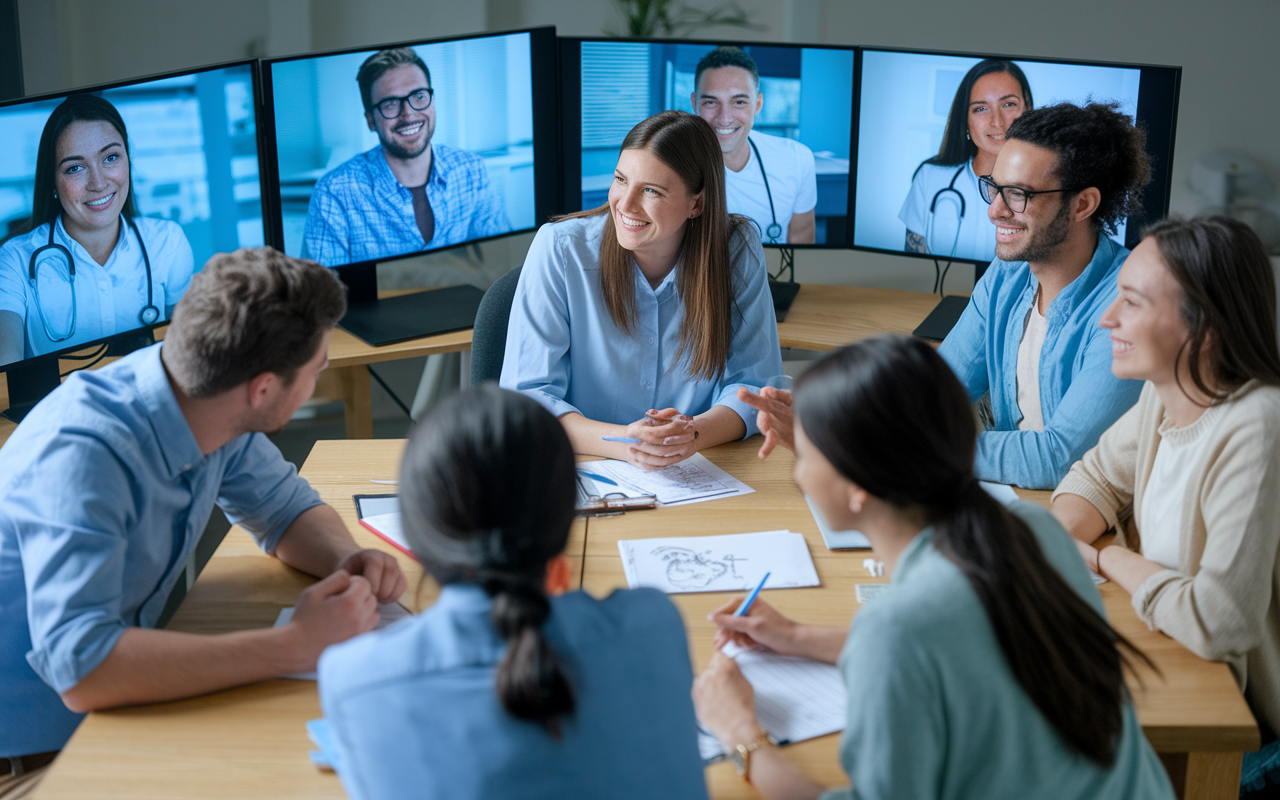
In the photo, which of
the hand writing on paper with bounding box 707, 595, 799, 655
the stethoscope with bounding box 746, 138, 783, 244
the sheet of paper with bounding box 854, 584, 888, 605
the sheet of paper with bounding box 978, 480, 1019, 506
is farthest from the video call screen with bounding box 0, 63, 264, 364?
the sheet of paper with bounding box 978, 480, 1019, 506

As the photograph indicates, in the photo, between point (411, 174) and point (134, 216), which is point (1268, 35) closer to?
point (411, 174)

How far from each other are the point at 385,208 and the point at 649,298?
90 cm

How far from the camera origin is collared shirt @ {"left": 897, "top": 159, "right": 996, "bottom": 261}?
2666 millimetres

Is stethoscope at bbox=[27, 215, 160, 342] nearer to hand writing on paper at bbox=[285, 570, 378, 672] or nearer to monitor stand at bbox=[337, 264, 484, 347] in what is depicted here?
monitor stand at bbox=[337, 264, 484, 347]

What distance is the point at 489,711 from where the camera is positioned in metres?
0.85

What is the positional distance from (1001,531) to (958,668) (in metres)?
0.13

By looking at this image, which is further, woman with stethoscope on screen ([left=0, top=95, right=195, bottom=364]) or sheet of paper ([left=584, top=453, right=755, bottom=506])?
woman with stethoscope on screen ([left=0, top=95, right=195, bottom=364])

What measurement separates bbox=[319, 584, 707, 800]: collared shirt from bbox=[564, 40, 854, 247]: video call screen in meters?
2.07

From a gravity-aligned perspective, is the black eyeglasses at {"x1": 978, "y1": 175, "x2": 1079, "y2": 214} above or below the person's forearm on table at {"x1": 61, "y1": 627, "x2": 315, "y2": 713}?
above

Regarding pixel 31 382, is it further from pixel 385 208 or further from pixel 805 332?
pixel 805 332

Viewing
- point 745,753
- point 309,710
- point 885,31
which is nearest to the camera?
point 745,753

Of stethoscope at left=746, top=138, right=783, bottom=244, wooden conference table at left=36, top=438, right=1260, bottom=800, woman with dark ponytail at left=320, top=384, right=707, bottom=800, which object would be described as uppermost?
stethoscope at left=746, top=138, right=783, bottom=244

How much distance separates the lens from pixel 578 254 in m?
2.08

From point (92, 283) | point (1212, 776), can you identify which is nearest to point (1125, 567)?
point (1212, 776)
